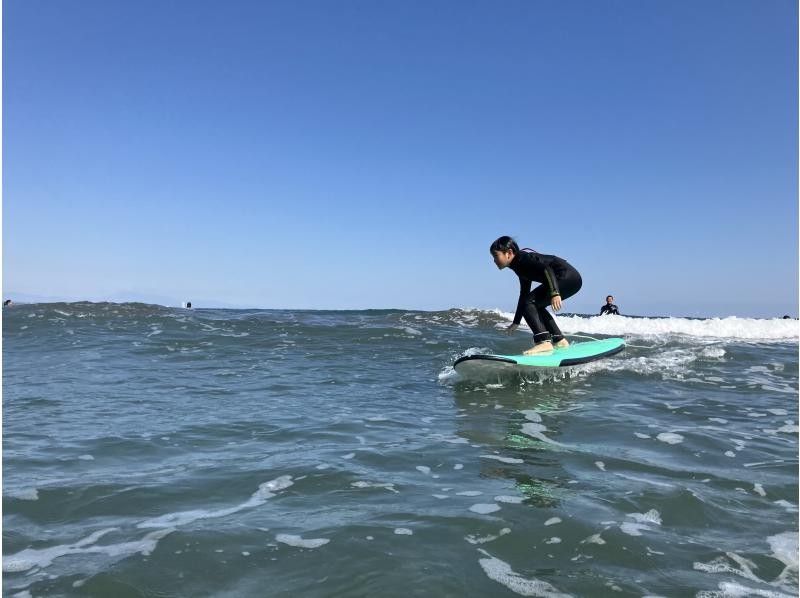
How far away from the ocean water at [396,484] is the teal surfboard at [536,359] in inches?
12.7

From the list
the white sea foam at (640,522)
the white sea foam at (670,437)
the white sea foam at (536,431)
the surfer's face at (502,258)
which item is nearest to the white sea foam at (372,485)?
A: the white sea foam at (640,522)

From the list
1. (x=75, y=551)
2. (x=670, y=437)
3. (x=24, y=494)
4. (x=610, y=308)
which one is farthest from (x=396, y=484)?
(x=610, y=308)

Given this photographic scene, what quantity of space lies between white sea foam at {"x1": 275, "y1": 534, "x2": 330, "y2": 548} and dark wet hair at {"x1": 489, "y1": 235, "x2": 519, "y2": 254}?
5.86 m

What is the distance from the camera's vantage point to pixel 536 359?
832 cm

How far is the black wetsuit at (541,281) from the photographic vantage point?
8.22 meters

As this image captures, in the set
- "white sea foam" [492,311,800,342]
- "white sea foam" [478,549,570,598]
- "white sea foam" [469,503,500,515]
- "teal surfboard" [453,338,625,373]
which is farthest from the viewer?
"white sea foam" [492,311,800,342]

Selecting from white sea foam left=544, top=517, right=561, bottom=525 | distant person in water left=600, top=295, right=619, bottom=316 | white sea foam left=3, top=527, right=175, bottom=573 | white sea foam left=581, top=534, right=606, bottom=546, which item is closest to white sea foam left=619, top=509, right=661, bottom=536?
white sea foam left=581, top=534, right=606, bottom=546

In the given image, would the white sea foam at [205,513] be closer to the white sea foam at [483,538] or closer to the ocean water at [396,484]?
the ocean water at [396,484]

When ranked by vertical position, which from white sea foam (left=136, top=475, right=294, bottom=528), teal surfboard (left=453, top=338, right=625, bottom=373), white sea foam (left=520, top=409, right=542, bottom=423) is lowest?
white sea foam (left=136, top=475, right=294, bottom=528)

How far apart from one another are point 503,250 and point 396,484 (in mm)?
4934

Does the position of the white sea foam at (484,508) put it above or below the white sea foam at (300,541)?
above

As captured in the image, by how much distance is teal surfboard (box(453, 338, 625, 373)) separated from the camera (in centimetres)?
802

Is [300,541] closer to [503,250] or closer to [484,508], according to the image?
[484,508]

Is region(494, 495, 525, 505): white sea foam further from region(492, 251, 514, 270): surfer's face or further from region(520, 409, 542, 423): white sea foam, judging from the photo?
region(492, 251, 514, 270): surfer's face
